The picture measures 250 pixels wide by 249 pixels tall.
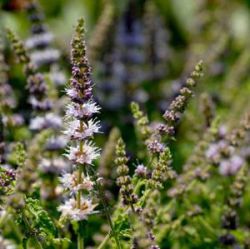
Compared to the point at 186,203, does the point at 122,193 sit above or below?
below

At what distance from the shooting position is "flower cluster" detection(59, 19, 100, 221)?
1.83 m

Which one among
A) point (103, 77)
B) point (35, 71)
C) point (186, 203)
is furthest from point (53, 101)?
point (103, 77)

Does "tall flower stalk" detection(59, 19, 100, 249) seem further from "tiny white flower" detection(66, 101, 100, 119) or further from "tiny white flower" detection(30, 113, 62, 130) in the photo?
"tiny white flower" detection(30, 113, 62, 130)

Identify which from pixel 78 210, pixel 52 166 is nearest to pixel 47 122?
pixel 52 166

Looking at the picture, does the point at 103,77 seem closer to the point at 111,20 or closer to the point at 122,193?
the point at 111,20

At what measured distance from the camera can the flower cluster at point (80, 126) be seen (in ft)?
6.02

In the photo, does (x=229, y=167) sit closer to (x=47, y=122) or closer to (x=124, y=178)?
(x=47, y=122)

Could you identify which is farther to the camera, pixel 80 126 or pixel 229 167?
pixel 229 167

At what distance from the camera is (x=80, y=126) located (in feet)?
6.30

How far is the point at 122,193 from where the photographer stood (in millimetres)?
2002

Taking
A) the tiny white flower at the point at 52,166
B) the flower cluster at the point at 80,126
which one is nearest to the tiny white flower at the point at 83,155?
the flower cluster at the point at 80,126

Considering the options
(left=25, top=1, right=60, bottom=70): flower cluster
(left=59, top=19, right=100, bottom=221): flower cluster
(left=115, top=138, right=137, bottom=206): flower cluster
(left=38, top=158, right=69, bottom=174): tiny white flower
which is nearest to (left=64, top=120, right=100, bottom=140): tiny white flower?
(left=59, top=19, right=100, bottom=221): flower cluster

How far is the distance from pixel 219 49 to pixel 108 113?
747 millimetres

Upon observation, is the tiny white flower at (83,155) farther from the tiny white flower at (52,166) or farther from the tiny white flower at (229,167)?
the tiny white flower at (229,167)
